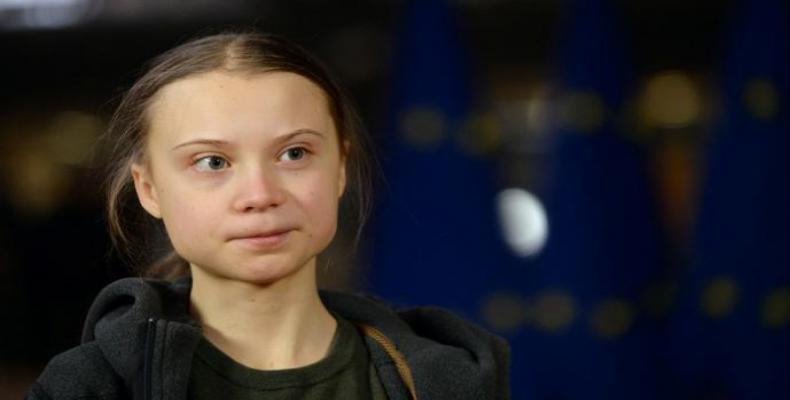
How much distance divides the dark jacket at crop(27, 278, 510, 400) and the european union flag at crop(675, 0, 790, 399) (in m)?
1.32

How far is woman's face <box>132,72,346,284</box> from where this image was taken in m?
0.93

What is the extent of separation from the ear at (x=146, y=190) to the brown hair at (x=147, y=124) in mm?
12

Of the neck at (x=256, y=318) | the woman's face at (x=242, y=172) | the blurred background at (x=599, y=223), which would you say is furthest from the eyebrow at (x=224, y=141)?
the blurred background at (x=599, y=223)

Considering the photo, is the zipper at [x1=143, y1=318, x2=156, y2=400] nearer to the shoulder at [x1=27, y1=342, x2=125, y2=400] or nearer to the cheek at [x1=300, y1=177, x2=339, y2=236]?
the shoulder at [x1=27, y1=342, x2=125, y2=400]

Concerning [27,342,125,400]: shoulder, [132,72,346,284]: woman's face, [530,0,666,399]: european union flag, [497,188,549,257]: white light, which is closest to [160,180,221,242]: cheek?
[132,72,346,284]: woman's face

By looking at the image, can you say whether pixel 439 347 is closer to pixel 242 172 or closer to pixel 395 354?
pixel 395 354

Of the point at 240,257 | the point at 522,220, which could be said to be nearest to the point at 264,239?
the point at 240,257

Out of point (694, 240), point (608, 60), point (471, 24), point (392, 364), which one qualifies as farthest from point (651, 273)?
point (392, 364)

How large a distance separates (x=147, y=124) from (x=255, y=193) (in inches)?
4.8

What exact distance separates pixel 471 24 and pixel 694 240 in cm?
103

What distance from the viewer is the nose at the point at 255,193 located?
921 millimetres

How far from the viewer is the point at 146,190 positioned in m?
1.00

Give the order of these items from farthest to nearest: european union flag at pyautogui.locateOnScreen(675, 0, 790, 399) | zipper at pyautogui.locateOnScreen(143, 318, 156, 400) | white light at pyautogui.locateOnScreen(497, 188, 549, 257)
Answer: white light at pyautogui.locateOnScreen(497, 188, 549, 257)
european union flag at pyautogui.locateOnScreen(675, 0, 790, 399)
zipper at pyautogui.locateOnScreen(143, 318, 156, 400)

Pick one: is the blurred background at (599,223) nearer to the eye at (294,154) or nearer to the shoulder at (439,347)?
the shoulder at (439,347)
